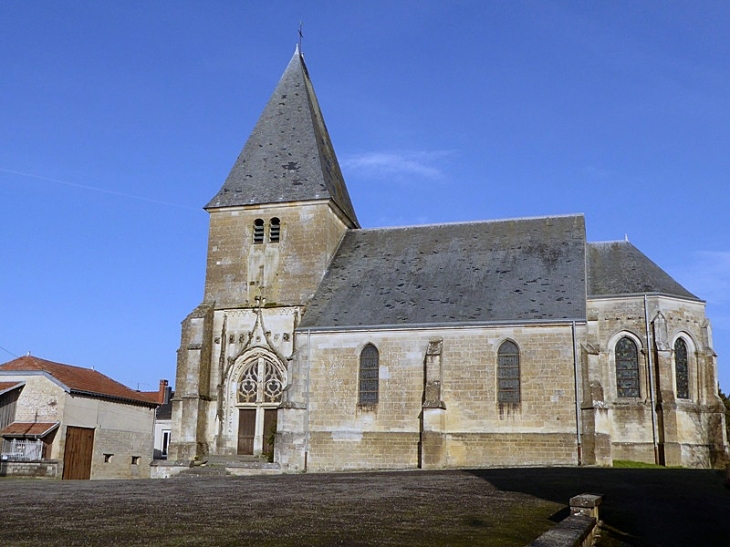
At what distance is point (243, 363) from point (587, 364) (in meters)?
12.1

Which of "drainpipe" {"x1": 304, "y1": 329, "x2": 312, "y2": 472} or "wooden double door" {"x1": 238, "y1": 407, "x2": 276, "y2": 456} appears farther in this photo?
"wooden double door" {"x1": 238, "y1": 407, "x2": 276, "y2": 456}

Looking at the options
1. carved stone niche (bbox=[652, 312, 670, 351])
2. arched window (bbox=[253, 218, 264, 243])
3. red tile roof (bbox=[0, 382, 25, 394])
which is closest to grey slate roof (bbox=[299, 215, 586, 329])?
carved stone niche (bbox=[652, 312, 670, 351])

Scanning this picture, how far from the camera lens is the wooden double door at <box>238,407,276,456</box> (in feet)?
86.3

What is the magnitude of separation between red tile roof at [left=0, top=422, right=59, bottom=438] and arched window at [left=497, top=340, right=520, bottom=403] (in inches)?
630

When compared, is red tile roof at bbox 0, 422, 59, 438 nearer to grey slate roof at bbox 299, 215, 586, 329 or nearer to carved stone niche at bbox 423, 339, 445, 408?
grey slate roof at bbox 299, 215, 586, 329

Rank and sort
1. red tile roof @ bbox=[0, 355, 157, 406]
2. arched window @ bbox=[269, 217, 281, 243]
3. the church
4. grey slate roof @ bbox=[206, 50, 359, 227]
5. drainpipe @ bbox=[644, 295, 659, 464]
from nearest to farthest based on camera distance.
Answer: the church → drainpipe @ bbox=[644, 295, 659, 464] → red tile roof @ bbox=[0, 355, 157, 406] → arched window @ bbox=[269, 217, 281, 243] → grey slate roof @ bbox=[206, 50, 359, 227]

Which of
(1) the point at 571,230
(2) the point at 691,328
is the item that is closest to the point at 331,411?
(1) the point at 571,230

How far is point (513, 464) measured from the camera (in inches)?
886

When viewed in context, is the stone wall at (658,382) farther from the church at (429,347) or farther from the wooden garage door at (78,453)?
the wooden garage door at (78,453)

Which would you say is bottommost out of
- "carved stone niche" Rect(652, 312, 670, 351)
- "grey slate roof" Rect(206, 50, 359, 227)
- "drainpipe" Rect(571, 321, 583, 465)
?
"drainpipe" Rect(571, 321, 583, 465)

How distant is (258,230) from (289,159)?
10.6 ft

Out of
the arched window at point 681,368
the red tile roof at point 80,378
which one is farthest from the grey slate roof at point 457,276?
the red tile roof at point 80,378

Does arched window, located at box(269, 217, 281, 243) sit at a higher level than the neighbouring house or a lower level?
higher

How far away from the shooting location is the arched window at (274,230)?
28.6 metres
